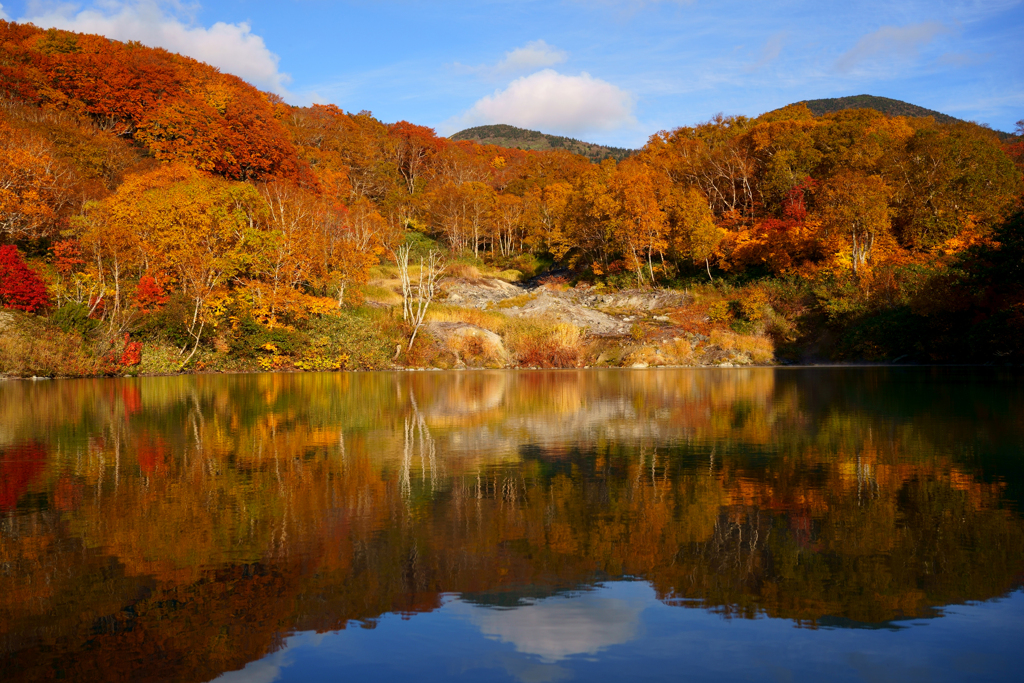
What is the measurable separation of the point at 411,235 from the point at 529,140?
8355cm

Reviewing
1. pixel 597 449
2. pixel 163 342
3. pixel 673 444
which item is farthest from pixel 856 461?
pixel 163 342

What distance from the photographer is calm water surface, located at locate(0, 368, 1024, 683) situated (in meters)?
2.79

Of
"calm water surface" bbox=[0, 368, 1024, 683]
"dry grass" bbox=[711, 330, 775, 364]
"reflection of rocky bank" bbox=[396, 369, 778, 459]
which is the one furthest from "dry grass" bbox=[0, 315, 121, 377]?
"dry grass" bbox=[711, 330, 775, 364]

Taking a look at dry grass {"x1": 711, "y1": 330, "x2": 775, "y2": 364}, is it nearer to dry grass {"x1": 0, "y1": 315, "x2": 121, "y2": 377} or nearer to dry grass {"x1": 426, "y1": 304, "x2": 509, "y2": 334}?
dry grass {"x1": 426, "y1": 304, "x2": 509, "y2": 334}

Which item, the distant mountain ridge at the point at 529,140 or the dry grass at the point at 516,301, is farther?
the distant mountain ridge at the point at 529,140

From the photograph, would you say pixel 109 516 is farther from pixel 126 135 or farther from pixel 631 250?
pixel 126 135

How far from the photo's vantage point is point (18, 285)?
23.1 metres

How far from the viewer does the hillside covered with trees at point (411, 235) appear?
1040 inches

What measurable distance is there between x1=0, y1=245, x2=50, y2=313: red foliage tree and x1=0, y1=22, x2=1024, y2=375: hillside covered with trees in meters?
0.09

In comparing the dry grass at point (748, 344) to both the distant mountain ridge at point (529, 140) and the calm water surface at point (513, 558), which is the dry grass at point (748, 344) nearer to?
the calm water surface at point (513, 558)

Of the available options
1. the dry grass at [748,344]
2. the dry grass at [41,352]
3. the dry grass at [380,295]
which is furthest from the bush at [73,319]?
the dry grass at [748,344]

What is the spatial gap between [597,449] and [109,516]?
Answer: 4742 mm

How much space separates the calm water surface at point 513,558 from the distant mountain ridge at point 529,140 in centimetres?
12475

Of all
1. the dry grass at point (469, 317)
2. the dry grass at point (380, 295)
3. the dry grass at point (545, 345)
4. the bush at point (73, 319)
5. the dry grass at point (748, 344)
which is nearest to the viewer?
the bush at point (73, 319)
